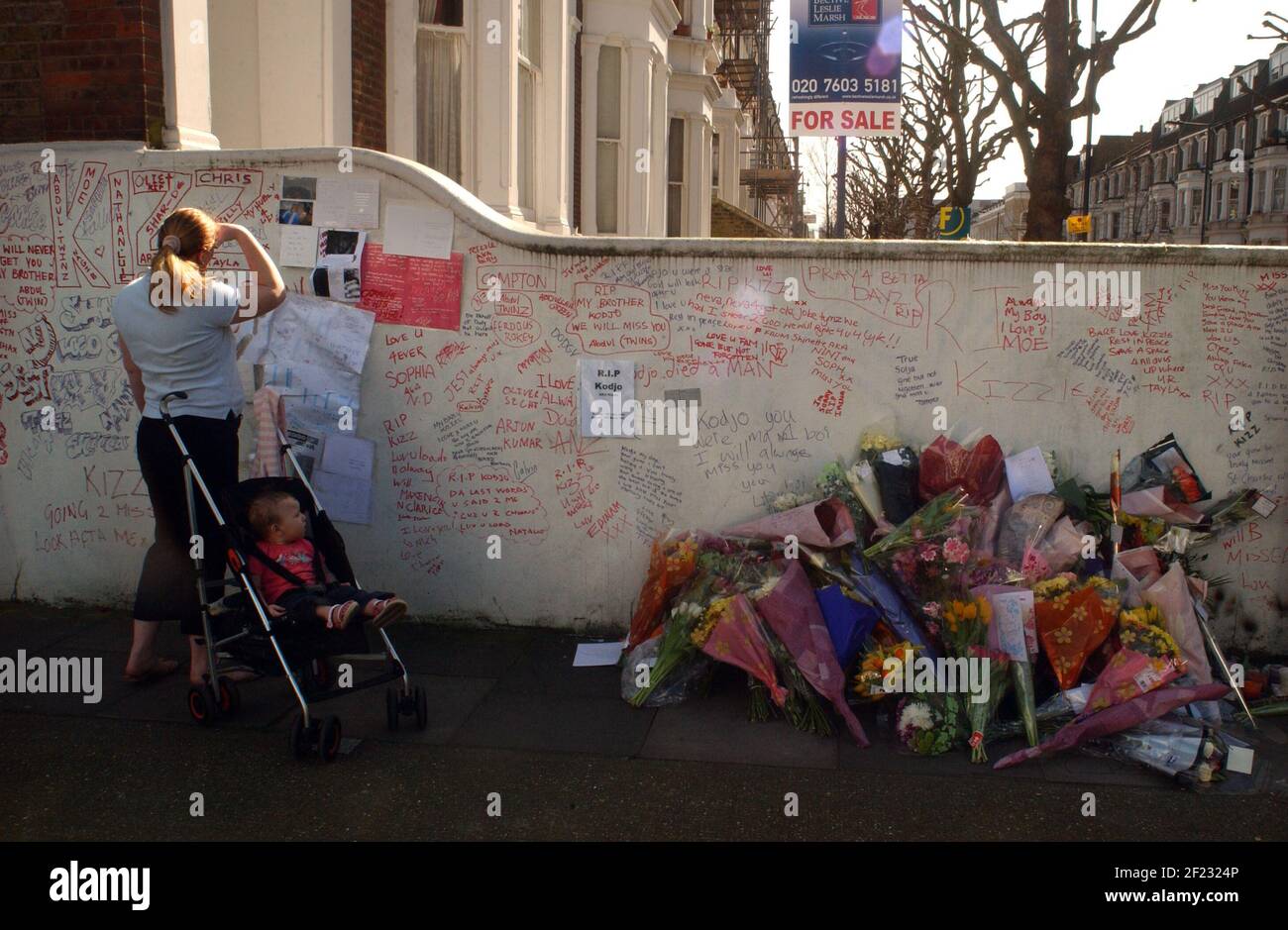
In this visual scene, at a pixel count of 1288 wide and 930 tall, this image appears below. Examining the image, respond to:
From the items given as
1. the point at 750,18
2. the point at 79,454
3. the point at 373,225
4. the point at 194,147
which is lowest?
the point at 79,454

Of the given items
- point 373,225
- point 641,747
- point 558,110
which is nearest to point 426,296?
point 373,225

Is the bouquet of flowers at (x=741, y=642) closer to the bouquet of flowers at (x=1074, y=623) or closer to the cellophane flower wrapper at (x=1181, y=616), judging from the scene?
the bouquet of flowers at (x=1074, y=623)

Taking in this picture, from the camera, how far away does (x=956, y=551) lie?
496 cm

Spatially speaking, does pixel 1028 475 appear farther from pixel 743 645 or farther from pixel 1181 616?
pixel 743 645

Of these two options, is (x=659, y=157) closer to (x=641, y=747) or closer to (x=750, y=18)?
(x=641, y=747)

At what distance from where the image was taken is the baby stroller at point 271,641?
452 cm

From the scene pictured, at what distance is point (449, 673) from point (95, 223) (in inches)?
126

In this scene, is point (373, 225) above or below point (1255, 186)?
below

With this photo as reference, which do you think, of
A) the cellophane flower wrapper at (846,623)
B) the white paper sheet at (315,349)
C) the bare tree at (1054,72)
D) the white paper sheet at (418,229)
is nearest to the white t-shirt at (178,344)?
the white paper sheet at (315,349)

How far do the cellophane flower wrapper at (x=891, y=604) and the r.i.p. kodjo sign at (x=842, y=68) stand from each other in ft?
13.2

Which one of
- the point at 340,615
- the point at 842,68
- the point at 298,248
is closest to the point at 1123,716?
the point at 340,615
